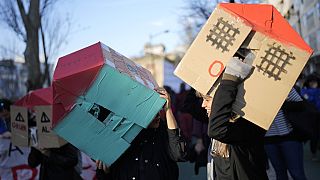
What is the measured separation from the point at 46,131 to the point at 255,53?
8.13 ft

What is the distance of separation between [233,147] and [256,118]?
14.8 inches

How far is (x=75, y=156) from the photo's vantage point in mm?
4355

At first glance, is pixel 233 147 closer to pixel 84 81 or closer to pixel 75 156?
pixel 84 81

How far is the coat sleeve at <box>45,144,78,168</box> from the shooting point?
4.19m

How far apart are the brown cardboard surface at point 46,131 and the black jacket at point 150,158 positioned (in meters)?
1.13

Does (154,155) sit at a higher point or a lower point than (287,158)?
lower

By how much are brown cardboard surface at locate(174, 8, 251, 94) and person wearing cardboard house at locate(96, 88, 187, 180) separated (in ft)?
1.70

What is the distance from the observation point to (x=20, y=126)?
4.77 m

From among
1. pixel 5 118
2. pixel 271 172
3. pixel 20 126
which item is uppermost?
pixel 271 172

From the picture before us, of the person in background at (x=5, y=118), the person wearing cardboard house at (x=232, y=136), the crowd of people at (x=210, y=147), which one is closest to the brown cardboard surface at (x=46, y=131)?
the crowd of people at (x=210, y=147)

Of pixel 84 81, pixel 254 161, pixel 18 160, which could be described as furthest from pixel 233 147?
pixel 18 160

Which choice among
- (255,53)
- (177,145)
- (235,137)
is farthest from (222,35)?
(177,145)

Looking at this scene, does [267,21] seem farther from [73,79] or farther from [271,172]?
[271,172]

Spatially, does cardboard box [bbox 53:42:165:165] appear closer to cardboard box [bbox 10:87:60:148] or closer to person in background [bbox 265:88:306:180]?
cardboard box [bbox 10:87:60:148]
